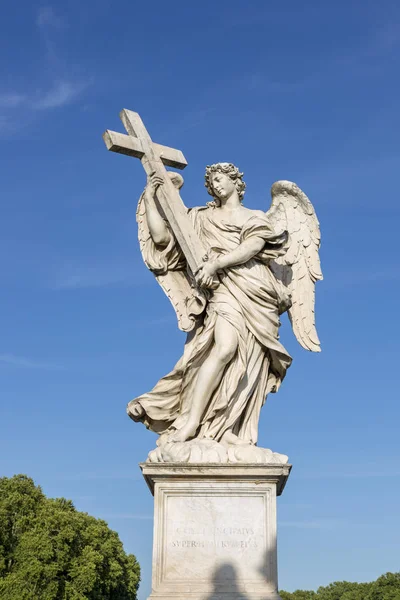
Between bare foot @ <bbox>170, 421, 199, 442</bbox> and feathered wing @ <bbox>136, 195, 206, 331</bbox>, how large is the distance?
137 centimetres

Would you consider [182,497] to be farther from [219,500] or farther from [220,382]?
[220,382]

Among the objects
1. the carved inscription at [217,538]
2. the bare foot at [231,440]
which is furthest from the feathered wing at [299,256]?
the carved inscription at [217,538]

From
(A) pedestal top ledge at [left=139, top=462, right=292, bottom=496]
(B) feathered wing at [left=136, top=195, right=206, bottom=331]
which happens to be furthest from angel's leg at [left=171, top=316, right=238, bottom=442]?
(B) feathered wing at [left=136, top=195, right=206, bottom=331]

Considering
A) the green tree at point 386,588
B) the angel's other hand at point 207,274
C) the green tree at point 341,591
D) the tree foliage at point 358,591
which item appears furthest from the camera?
the green tree at point 341,591

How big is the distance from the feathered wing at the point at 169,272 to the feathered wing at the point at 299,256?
123cm

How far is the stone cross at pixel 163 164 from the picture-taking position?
32.4ft

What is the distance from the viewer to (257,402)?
9.73 meters

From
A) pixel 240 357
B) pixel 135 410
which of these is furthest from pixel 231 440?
pixel 135 410

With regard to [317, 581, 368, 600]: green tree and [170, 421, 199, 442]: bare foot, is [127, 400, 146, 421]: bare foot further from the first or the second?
[317, 581, 368, 600]: green tree

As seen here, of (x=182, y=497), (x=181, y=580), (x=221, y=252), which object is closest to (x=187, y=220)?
(x=221, y=252)

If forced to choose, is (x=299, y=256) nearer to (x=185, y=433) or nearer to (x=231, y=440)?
(x=231, y=440)

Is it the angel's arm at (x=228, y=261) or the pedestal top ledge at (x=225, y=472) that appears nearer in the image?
the pedestal top ledge at (x=225, y=472)

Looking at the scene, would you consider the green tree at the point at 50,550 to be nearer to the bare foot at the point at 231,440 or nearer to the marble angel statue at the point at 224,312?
the marble angel statue at the point at 224,312

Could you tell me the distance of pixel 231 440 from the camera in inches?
363
